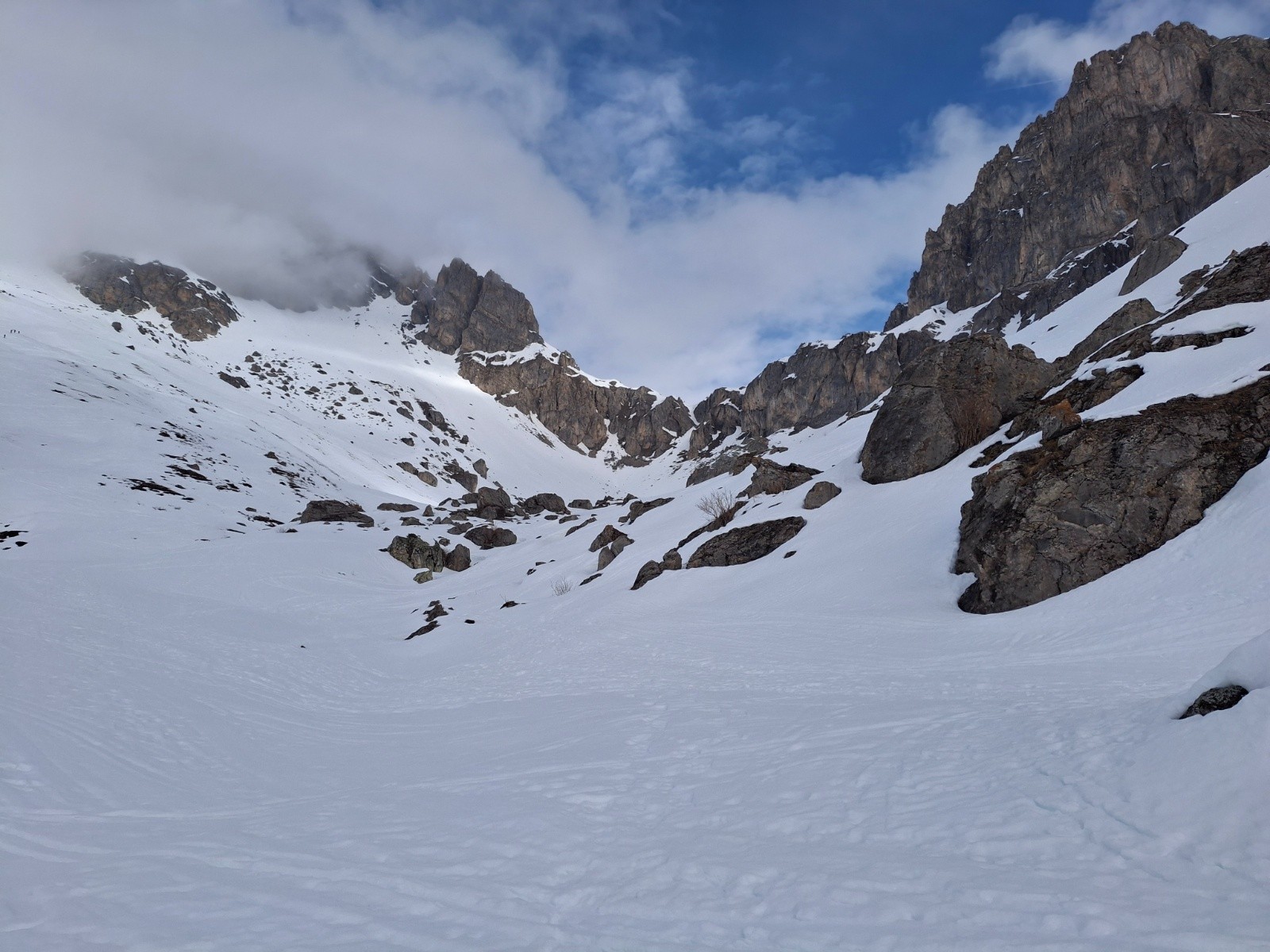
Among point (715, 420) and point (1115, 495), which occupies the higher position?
point (715, 420)

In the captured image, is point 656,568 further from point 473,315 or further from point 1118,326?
point 473,315

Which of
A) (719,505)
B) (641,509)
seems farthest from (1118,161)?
(719,505)

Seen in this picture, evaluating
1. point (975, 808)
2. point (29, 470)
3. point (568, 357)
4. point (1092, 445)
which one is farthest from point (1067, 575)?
point (568, 357)

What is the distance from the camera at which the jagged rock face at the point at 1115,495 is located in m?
11.1

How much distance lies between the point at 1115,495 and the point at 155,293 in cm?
16604

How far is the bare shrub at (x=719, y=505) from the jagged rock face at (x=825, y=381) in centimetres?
7593

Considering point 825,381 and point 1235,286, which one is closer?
point 1235,286

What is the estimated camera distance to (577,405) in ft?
497

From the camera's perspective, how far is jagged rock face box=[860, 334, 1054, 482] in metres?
21.4

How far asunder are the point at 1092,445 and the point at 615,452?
450ft

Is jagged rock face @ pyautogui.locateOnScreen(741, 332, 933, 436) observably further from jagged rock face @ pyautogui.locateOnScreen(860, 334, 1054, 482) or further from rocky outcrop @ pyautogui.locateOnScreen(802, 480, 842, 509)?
rocky outcrop @ pyautogui.locateOnScreen(802, 480, 842, 509)

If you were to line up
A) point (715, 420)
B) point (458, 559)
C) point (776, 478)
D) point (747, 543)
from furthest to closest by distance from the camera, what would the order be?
point (715, 420) < point (458, 559) < point (776, 478) < point (747, 543)

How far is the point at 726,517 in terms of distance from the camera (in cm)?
2619

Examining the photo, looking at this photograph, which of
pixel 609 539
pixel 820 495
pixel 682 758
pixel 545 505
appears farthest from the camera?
pixel 545 505
